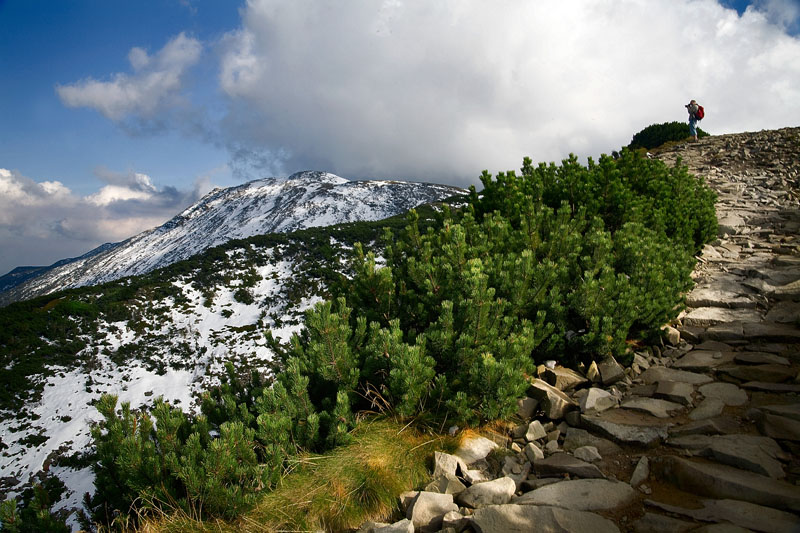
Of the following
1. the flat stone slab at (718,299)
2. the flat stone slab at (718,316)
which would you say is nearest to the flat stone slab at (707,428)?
the flat stone slab at (718,316)

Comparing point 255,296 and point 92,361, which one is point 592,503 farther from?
point 255,296

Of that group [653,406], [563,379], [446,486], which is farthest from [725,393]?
[446,486]

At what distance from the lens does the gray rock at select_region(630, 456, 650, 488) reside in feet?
10.6

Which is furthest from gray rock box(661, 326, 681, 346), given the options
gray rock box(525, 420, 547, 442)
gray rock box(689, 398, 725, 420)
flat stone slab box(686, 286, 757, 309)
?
gray rock box(525, 420, 547, 442)

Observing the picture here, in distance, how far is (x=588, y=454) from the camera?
3682mm

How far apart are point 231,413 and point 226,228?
20731 cm

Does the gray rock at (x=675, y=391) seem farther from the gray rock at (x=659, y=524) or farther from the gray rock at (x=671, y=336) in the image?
the gray rock at (x=659, y=524)

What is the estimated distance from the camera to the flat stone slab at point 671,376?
4889 millimetres

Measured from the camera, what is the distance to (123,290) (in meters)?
51.4

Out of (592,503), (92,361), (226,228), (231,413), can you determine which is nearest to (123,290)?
(92,361)

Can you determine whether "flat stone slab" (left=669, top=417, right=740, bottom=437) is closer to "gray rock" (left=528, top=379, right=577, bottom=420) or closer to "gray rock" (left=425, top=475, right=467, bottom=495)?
"gray rock" (left=528, top=379, right=577, bottom=420)

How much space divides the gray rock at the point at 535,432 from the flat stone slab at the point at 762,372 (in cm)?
277

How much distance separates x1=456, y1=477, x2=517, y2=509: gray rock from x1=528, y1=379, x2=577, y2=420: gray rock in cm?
142

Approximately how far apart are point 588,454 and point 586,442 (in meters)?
0.29
